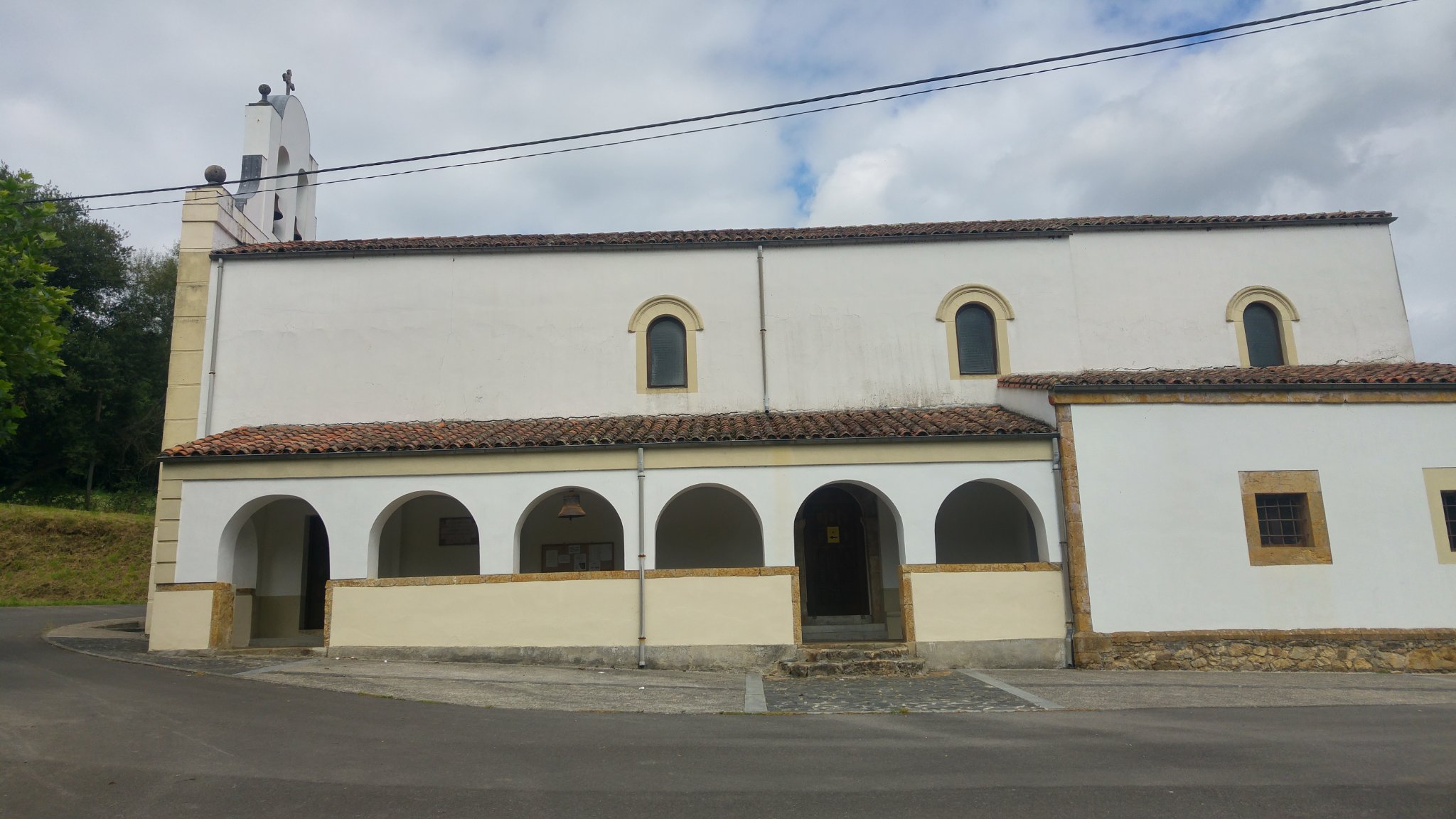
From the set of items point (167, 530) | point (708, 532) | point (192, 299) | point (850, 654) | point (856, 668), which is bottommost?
point (856, 668)

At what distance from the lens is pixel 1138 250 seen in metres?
16.3

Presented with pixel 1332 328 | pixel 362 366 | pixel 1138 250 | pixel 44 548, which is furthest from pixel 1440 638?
pixel 44 548

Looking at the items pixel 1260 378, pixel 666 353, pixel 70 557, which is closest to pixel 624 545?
pixel 666 353

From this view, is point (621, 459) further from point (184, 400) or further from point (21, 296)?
point (184, 400)

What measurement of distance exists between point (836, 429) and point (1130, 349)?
20.1 ft

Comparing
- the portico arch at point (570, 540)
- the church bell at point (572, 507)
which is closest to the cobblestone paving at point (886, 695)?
the church bell at point (572, 507)

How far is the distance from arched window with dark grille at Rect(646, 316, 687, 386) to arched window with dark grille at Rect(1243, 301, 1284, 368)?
9.88 meters

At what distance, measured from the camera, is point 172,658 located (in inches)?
484

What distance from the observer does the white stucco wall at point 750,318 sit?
15727 millimetres

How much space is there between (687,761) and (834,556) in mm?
8335

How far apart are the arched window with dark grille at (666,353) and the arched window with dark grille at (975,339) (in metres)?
4.78

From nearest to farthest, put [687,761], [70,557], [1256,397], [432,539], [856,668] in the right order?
[687,761], [856,668], [1256,397], [432,539], [70,557]

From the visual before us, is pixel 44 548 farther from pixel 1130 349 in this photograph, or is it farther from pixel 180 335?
pixel 1130 349

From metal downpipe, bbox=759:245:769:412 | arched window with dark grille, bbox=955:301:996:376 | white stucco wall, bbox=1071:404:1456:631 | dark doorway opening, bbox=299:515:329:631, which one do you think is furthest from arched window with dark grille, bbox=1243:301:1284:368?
dark doorway opening, bbox=299:515:329:631
